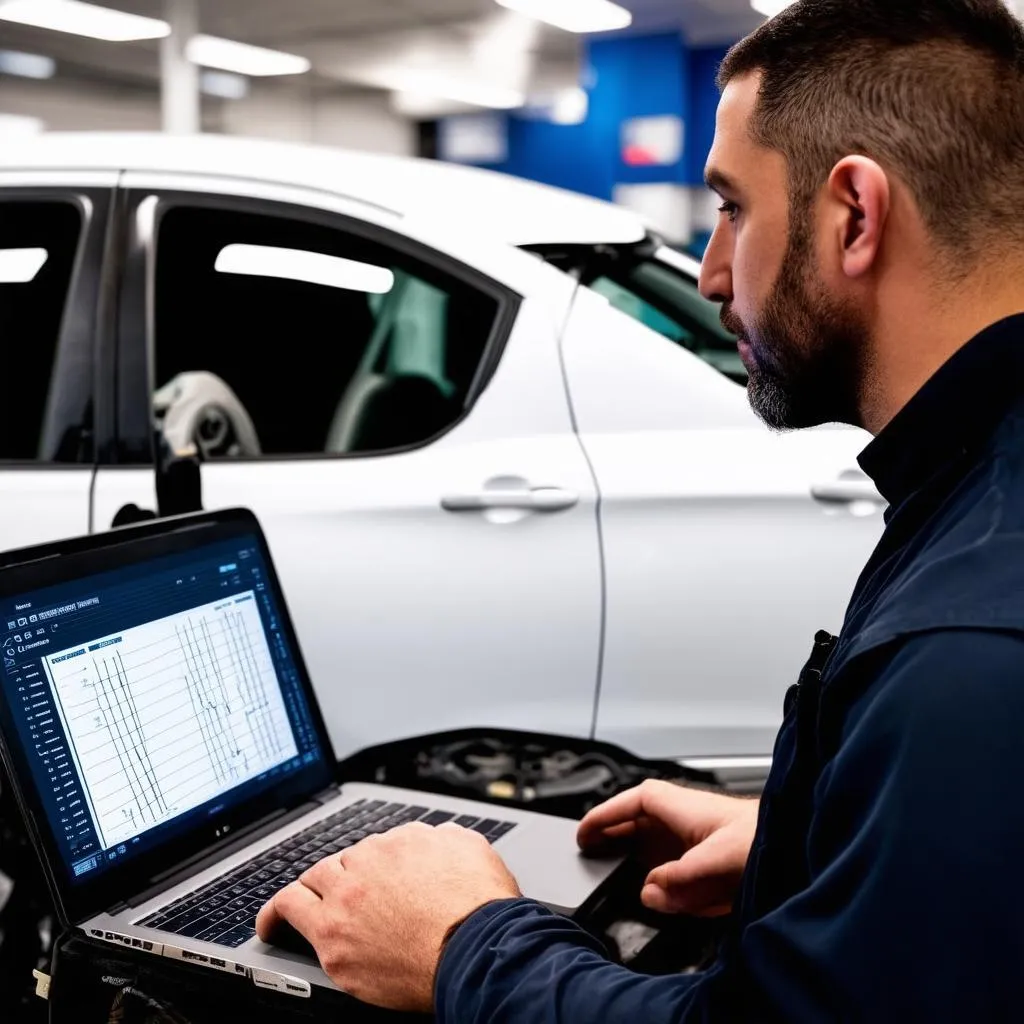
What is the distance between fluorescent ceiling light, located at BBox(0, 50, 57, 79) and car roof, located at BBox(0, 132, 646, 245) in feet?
38.1

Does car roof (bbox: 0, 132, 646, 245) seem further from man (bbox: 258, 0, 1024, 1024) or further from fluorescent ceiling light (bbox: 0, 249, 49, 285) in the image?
man (bbox: 258, 0, 1024, 1024)

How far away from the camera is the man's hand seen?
2.74 feet

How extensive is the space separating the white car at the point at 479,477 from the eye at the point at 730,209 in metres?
1.18

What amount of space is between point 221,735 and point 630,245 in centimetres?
152

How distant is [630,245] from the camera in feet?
7.87

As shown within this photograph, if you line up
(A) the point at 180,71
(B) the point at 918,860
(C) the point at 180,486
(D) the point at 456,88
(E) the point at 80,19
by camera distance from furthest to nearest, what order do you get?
(D) the point at 456,88
(E) the point at 80,19
(A) the point at 180,71
(C) the point at 180,486
(B) the point at 918,860

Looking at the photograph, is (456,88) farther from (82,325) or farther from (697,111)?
(82,325)

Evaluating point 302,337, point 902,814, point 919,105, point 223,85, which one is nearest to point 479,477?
point 302,337

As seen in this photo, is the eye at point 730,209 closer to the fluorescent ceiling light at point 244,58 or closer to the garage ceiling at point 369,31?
the garage ceiling at point 369,31

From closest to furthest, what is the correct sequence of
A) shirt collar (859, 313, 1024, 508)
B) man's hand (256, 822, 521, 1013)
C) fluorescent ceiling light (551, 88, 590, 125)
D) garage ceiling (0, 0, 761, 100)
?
shirt collar (859, 313, 1024, 508) < man's hand (256, 822, 521, 1013) < garage ceiling (0, 0, 761, 100) < fluorescent ceiling light (551, 88, 590, 125)

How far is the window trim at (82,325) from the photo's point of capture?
7.11 ft

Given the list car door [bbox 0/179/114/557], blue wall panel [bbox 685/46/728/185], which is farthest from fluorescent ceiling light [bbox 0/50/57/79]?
car door [bbox 0/179/114/557]

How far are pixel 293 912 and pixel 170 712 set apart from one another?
0.27 m

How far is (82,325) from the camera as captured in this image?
2184mm
